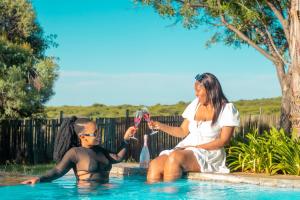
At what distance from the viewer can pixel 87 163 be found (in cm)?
689


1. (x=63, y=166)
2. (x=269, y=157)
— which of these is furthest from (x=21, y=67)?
(x=63, y=166)

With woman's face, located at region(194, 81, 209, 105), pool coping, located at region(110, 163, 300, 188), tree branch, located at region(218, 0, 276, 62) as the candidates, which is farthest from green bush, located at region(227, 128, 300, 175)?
tree branch, located at region(218, 0, 276, 62)

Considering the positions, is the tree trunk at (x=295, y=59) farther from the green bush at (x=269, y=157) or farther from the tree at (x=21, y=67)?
the tree at (x=21, y=67)

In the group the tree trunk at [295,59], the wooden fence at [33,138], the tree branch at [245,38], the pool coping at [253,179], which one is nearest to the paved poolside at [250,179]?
the pool coping at [253,179]

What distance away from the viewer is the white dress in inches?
298

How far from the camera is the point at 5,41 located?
17781mm

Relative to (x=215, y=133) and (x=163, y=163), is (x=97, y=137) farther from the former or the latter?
(x=215, y=133)

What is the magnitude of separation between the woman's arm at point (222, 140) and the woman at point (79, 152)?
121 cm

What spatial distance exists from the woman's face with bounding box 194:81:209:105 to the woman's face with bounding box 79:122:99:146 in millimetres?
1580

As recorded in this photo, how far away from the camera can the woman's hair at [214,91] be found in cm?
756

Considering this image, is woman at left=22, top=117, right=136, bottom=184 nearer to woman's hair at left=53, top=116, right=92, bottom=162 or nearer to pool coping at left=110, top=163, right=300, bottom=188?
woman's hair at left=53, top=116, right=92, bottom=162

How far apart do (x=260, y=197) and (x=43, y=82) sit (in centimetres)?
1187

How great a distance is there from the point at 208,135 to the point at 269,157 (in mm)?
1231

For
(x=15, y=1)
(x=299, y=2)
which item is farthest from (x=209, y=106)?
(x=15, y=1)
